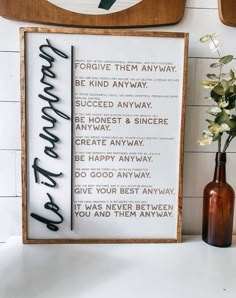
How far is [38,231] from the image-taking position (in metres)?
0.83

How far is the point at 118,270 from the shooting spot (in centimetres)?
69

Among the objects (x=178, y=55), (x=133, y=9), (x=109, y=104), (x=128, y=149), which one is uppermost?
(x=133, y=9)

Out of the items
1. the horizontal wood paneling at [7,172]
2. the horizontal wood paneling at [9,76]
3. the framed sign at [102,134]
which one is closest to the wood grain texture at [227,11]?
the framed sign at [102,134]

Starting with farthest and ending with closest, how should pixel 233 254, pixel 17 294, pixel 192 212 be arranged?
pixel 192 212, pixel 233 254, pixel 17 294

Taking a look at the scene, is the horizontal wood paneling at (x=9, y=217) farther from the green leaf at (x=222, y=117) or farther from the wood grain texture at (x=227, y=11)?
the wood grain texture at (x=227, y=11)

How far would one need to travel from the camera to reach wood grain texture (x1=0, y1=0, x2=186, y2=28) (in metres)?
0.81

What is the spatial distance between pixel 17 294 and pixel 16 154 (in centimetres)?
39

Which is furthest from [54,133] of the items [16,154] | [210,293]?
[210,293]

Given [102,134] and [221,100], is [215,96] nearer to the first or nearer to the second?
[221,100]

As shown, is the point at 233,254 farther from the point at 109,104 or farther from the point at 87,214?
the point at 109,104

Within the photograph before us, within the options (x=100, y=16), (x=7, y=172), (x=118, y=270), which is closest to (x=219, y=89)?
(x=100, y=16)

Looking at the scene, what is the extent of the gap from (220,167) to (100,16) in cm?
50

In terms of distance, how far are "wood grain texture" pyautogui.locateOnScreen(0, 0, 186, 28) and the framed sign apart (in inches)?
1.6

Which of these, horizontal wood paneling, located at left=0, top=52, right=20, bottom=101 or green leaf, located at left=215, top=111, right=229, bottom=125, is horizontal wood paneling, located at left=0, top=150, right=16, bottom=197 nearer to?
horizontal wood paneling, located at left=0, top=52, right=20, bottom=101
